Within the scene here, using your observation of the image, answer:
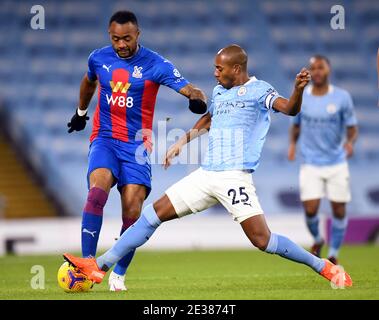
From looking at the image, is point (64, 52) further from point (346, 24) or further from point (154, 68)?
point (154, 68)

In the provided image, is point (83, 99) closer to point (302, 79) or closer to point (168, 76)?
point (168, 76)

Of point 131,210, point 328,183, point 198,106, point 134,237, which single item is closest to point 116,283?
point 131,210

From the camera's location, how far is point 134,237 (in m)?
7.04

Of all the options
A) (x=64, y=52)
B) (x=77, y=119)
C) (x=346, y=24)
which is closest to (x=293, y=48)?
(x=346, y=24)

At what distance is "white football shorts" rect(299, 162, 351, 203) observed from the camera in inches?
442

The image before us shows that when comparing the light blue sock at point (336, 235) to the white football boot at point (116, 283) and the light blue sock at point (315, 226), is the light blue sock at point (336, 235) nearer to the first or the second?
the light blue sock at point (315, 226)

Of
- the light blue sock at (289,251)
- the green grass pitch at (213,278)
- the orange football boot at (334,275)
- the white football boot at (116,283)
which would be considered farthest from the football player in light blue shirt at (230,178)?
the white football boot at (116,283)

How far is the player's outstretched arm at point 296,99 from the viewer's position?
21.3ft

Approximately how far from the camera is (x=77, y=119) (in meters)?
8.28

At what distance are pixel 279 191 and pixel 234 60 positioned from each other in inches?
425

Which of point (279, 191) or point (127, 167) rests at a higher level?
point (127, 167)

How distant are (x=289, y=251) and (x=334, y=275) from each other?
435mm
